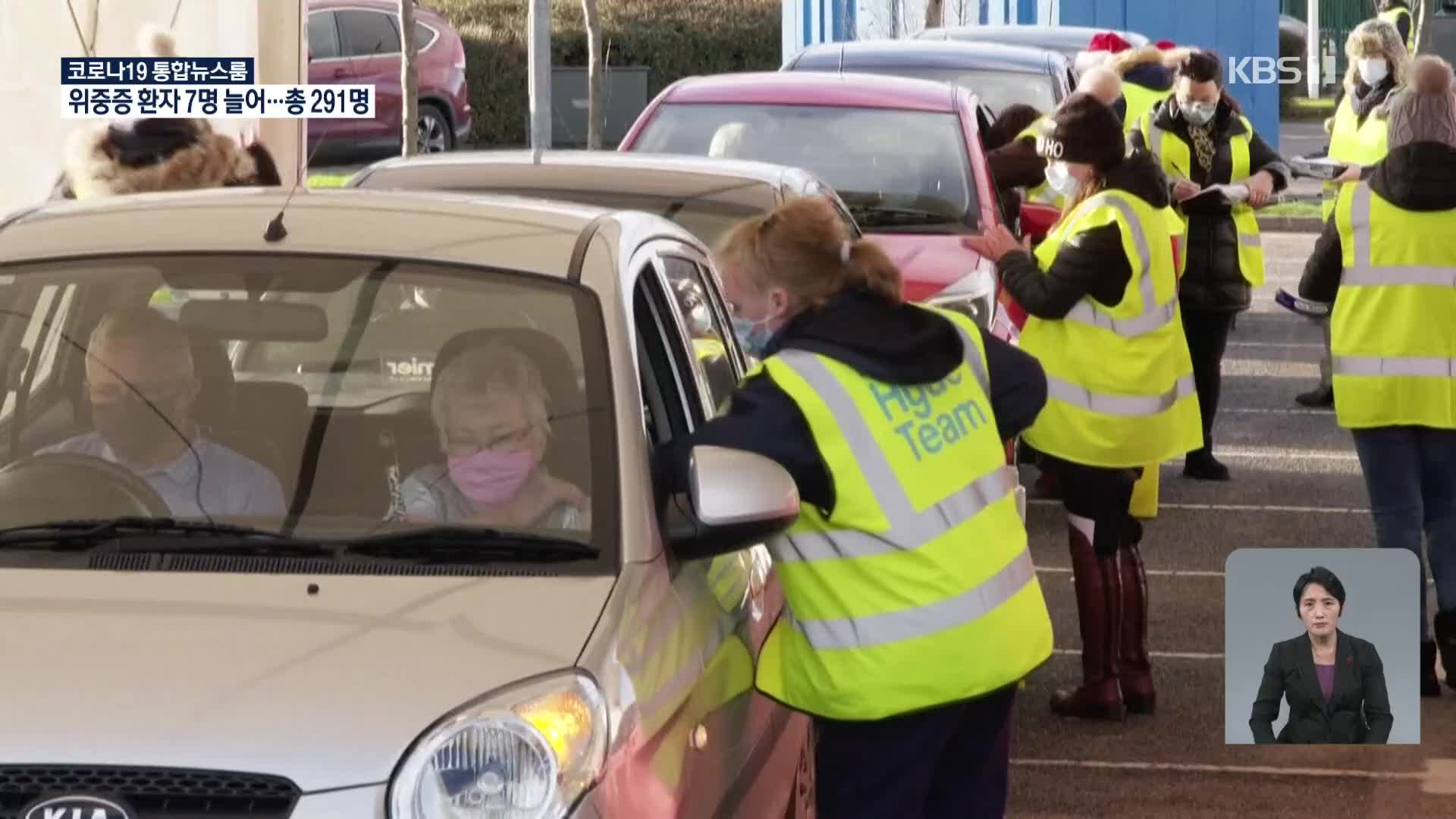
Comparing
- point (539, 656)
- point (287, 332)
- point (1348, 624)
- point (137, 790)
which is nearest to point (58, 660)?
point (137, 790)

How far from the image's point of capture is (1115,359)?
7816 millimetres

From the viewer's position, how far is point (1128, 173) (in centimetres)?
773

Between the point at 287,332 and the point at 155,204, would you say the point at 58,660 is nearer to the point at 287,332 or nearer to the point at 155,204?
the point at 287,332

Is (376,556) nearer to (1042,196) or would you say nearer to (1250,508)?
(1250,508)

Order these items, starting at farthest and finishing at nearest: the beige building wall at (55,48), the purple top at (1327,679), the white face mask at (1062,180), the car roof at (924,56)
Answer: the car roof at (924,56), the beige building wall at (55,48), the white face mask at (1062,180), the purple top at (1327,679)

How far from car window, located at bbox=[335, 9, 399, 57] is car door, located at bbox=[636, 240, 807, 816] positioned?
21.9 metres

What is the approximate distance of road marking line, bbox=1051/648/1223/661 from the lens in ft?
29.2

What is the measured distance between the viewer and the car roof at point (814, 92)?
11344 millimetres

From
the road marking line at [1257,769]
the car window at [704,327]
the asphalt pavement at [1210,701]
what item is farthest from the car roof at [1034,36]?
the car window at [704,327]

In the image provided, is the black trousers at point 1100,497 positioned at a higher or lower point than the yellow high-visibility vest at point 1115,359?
lower

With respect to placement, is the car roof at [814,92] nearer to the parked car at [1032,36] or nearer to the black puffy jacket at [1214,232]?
the black puffy jacket at [1214,232]

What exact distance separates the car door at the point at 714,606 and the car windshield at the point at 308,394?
9.7 inches

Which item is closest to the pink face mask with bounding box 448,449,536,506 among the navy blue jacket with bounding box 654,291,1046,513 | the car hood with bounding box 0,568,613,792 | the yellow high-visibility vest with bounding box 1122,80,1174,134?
the navy blue jacket with bounding box 654,291,1046,513

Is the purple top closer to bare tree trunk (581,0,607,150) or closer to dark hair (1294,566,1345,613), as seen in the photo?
dark hair (1294,566,1345,613)
